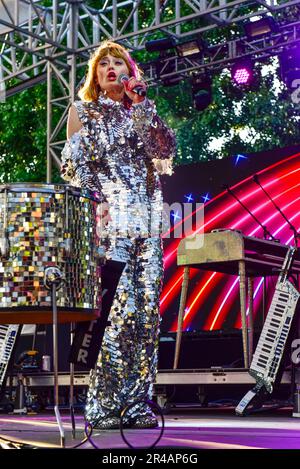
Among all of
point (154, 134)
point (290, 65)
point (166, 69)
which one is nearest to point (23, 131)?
point (166, 69)

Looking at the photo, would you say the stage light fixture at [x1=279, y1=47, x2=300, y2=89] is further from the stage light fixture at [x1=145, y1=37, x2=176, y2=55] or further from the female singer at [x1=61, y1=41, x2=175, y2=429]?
the female singer at [x1=61, y1=41, x2=175, y2=429]

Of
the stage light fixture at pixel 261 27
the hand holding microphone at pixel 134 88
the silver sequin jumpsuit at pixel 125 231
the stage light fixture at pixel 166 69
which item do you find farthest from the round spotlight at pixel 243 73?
the hand holding microphone at pixel 134 88

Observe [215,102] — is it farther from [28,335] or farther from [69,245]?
[69,245]

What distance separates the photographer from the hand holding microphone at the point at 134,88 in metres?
3.63

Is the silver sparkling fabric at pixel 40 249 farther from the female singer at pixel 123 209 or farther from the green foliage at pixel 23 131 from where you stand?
the green foliage at pixel 23 131

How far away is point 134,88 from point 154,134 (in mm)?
436

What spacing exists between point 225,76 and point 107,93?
49.6 ft

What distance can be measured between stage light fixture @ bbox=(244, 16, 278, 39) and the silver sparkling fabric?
668 centimetres

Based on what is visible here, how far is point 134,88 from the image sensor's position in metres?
3.63

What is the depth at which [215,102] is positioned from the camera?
59.3 ft

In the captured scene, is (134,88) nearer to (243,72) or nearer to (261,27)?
(261,27)

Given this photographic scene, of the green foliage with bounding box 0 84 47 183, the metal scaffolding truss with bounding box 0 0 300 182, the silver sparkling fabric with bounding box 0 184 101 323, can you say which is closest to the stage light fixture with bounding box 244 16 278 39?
the metal scaffolding truss with bounding box 0 0 300 182

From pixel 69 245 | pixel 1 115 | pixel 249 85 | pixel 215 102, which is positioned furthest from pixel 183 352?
pixel 1 115

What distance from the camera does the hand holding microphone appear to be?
363 centimetres
